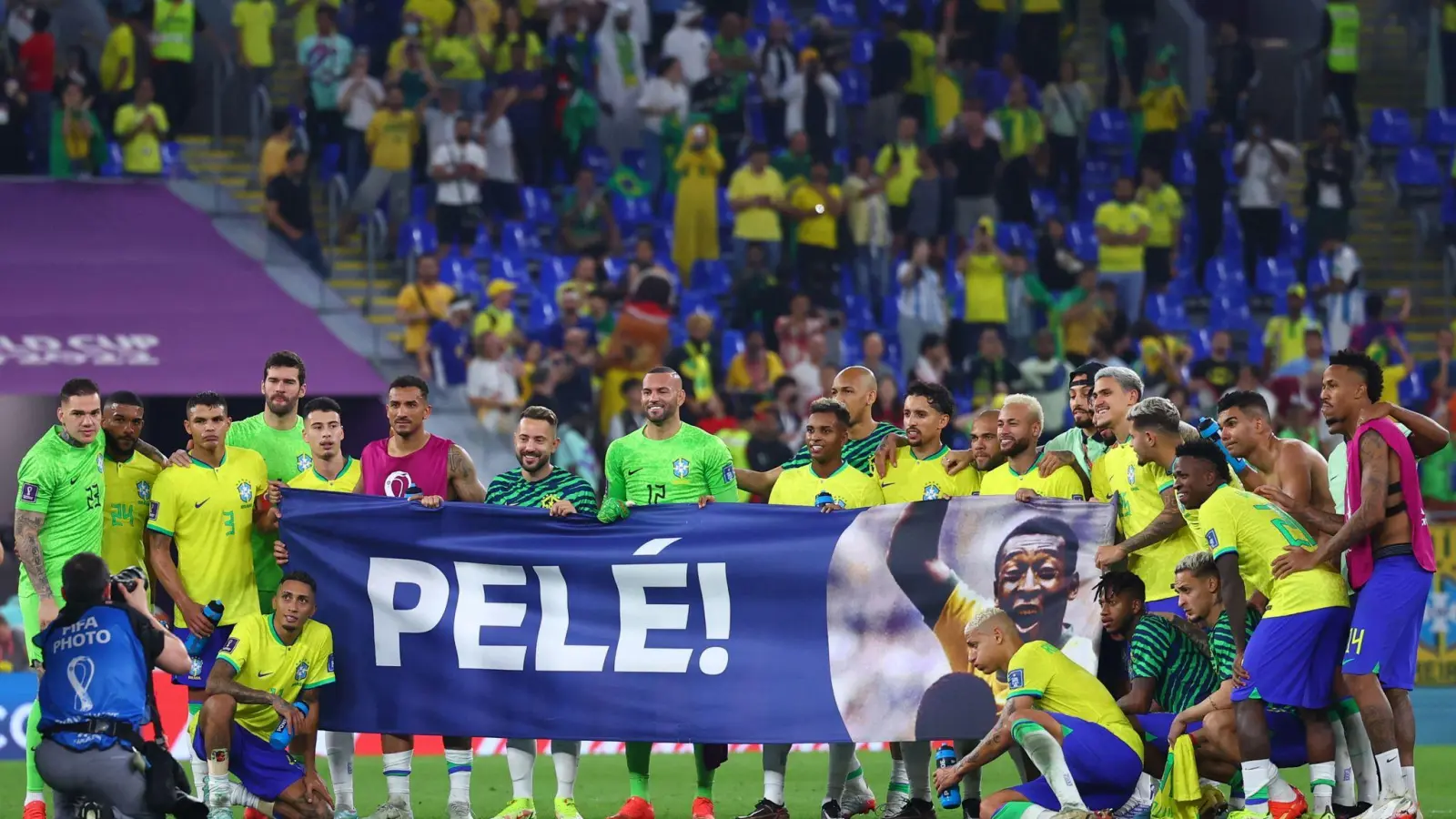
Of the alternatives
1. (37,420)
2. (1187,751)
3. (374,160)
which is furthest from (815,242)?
(1187,751)

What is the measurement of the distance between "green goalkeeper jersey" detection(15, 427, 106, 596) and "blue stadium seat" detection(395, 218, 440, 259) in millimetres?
11765

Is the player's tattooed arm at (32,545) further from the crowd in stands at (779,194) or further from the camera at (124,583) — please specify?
the crowd in stands at (779,194)

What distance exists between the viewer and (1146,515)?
11.0 m

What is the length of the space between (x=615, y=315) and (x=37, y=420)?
5.72 meters

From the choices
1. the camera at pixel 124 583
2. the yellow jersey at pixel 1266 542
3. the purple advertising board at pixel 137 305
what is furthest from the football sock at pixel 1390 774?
the purple advertising board at pixel 137 305

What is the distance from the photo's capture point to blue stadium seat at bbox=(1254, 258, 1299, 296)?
81.1 ft

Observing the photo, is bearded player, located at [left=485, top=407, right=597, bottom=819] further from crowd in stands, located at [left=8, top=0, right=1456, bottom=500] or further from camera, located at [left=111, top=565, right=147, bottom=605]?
crowd in stands, located at [left=8, top=0, right=1456, bottom=500]

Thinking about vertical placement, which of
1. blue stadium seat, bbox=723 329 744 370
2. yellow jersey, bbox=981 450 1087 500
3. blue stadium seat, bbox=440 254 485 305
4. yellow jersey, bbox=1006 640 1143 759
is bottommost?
yellow jersey, bbox=1006 640 1143 759

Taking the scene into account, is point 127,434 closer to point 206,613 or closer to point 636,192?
point 206,613

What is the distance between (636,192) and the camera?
80.1ft

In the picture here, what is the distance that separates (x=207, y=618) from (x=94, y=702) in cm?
186

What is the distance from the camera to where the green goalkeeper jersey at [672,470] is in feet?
38.4

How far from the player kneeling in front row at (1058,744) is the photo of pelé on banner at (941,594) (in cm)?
83

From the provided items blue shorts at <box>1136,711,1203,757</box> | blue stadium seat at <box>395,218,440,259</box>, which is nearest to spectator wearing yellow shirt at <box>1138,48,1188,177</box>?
blue stadium seat at <box>395,218,440,259</box>
